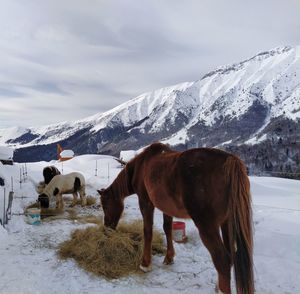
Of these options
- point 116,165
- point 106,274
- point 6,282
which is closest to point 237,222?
point 106,274

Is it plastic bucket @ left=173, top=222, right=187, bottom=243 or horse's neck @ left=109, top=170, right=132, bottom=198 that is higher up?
horse's neck @ left=109, top=170, right=132, bottom=198

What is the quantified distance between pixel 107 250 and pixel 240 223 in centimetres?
246

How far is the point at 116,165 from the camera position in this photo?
967 inches

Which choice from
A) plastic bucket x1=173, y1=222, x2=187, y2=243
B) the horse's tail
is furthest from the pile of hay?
the horse's tail

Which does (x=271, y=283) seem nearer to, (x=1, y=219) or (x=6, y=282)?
(x=6, y=282)

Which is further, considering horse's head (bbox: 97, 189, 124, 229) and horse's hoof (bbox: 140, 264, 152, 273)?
horse's head (bbox: 97, 189, 124, 229)

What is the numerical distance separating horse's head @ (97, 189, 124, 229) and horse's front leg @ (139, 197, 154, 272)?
0.98m

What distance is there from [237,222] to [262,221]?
405cm

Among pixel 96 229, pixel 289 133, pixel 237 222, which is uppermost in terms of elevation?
pixel 289 133

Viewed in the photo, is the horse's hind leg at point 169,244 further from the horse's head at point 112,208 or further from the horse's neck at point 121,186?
the horse's head at point 112,208

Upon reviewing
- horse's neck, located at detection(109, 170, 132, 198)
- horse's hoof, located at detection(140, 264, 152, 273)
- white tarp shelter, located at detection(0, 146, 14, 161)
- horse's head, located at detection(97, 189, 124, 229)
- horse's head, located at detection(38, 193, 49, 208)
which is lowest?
horse's hoof, located at detection(140, 264, 152, 273)

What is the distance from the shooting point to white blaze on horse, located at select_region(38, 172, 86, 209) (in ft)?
32.1

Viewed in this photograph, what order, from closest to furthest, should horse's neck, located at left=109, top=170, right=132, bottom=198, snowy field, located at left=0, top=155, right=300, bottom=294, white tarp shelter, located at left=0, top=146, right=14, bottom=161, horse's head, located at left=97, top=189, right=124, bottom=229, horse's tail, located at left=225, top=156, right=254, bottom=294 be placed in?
horse's tail, located at left=225, top=156, right=254, bottom=294
snowy field, located at left=0, top=155, right=300, bottom=294
horse's neck, located at left=109, top=170, right=132, bottom=198
horse's head, located at left=97, top=189, right=124, bottom=229
white tarp shelter, located at left=0, top=146, right=14, bottom=161

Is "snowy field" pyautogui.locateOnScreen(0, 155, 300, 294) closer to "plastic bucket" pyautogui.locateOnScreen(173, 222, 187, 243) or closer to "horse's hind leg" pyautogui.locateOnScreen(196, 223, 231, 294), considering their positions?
"plastic bucket" pyautogui.locateOnScreen(173, 222, 187, 243)
